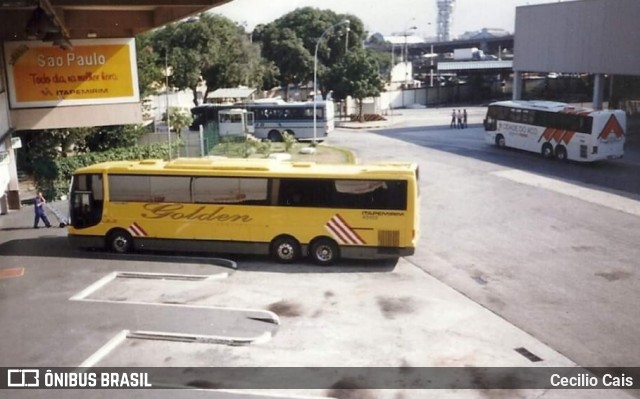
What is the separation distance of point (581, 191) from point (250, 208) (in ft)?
51.8

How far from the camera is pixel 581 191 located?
27125mm

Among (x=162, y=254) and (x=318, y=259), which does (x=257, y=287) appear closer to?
(x=318, y=259)

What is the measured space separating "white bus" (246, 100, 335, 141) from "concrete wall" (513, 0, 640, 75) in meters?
16.1

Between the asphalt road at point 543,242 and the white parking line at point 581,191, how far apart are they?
0.04 meters

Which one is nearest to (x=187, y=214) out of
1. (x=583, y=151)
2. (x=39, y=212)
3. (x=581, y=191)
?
(x=39, y=212)

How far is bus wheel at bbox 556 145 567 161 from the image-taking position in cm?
3459

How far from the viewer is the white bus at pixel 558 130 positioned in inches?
1286

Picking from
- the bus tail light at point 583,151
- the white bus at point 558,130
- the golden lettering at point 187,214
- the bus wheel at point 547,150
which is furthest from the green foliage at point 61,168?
the bus tail light at point 583,151

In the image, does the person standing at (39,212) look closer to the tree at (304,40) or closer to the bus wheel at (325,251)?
the bus wheel at (325,251)

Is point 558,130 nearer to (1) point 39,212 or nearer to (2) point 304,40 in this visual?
(1) point 39,212

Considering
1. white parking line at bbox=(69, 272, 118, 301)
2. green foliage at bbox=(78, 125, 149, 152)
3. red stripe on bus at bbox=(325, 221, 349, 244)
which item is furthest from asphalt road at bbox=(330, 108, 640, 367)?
green foliage at bbox=(78, 125, 149, 152)

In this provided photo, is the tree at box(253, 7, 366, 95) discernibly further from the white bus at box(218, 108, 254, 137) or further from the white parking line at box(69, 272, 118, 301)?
the white parking line at box(69, 272, 118, 301)

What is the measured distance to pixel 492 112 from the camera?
40000 millimetres

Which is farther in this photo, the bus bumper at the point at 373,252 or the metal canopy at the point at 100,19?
the metal canopy at the point at 100,19
